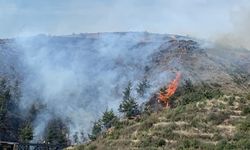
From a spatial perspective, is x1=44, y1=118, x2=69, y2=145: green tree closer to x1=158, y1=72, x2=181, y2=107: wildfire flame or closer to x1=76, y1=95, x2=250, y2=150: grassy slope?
x1=158, y1=72, x2=181, y2=107: wildfire flame

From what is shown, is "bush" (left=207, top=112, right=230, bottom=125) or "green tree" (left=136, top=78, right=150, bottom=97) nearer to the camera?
"bush" (left=207, top=112, right=230, bottom=125)

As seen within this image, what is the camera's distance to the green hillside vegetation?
45969mm

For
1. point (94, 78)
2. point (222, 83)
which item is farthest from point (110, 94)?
point (222, 83)

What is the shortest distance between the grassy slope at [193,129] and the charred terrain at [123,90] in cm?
12

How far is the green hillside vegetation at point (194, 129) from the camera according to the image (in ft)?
151

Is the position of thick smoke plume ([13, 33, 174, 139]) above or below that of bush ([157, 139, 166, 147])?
above

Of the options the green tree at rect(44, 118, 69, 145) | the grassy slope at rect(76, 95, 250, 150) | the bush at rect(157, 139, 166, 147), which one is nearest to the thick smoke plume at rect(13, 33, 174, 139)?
the green tree at rect(44, 118, 69, 145)

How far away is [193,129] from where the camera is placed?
51.4m

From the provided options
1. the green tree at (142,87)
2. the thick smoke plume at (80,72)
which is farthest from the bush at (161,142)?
the green tree at (142,87)

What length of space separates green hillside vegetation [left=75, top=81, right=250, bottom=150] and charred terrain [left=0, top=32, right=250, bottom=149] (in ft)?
0.38

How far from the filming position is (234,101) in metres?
59.8

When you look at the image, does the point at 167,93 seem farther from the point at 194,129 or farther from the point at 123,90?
the point at 194,129

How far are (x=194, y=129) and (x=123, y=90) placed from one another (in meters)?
60.1

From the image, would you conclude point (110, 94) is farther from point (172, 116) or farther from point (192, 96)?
point (172, 116)
